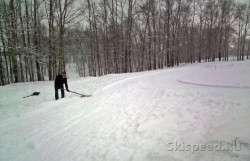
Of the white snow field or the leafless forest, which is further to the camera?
the leafless forest

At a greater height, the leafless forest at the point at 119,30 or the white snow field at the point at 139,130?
the leafless forest at the point at 119,30

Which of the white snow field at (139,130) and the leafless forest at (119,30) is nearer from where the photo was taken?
the white snow field at (139,130)

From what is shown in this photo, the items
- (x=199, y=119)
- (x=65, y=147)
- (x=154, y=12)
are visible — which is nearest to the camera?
(x=65, y=147)

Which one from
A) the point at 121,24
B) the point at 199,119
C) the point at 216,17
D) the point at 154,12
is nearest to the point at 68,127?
the point at 199,119

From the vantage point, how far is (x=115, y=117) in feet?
20.5

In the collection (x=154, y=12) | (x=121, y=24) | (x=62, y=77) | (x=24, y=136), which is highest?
(x=154, y=12)

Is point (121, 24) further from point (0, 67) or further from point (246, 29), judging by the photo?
point (246, 29)

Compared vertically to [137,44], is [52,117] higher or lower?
lower

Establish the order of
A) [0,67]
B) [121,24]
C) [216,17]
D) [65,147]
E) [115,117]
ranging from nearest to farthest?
[65,147] → [115,117] → [0,67] → [121,24] → [216,17]

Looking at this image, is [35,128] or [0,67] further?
[0,67]

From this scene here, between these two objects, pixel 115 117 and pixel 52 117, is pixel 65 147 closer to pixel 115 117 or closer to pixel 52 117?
pixel 115 117

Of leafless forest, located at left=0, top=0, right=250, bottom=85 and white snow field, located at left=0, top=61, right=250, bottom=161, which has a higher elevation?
leafless forest, located at left=0, top=0, right=250, bottom=85

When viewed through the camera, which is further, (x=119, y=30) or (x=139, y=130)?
(x=119, y=30)

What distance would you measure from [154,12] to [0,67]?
24.3 meters
